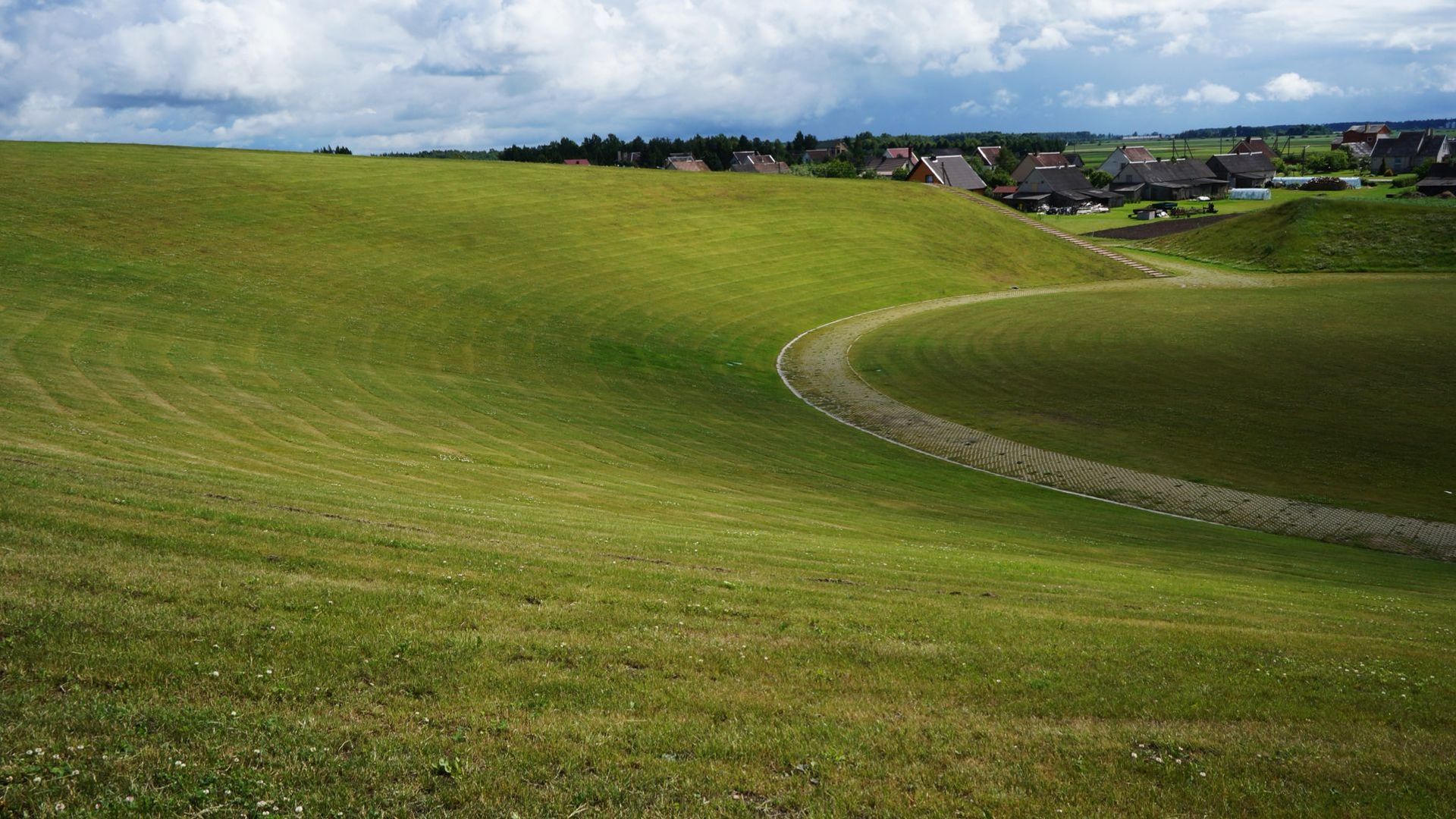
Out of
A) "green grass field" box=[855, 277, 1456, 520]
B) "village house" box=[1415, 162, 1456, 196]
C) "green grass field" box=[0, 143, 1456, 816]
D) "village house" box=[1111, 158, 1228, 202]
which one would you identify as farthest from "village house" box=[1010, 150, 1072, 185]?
"green grass field" box=[0, 143, 1456, 816]

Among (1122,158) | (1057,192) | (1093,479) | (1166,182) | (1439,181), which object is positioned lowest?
(1093,479)

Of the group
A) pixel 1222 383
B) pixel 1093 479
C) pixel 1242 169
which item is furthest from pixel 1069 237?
pixel 1242 169

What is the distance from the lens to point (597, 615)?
1380 centimetres

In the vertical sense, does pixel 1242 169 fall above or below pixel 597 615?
above

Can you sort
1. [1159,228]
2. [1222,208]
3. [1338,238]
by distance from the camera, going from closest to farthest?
[1338,238] < [1159,228] < [1222,208]

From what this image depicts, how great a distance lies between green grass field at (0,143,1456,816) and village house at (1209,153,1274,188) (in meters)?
178

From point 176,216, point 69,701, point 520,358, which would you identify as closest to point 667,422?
point 520,358

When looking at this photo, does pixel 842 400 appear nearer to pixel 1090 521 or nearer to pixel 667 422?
pixel 667 422

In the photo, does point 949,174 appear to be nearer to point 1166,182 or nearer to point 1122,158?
point 1166,182

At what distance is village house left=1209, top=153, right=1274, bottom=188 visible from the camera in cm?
18638

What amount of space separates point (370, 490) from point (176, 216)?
5020 centimetres

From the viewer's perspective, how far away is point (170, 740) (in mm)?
8961

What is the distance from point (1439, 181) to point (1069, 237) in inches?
3261

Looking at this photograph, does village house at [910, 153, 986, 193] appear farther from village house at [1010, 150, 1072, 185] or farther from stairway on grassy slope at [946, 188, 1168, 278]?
stairway on grassy slope at [946, 188, 1168, 278]
